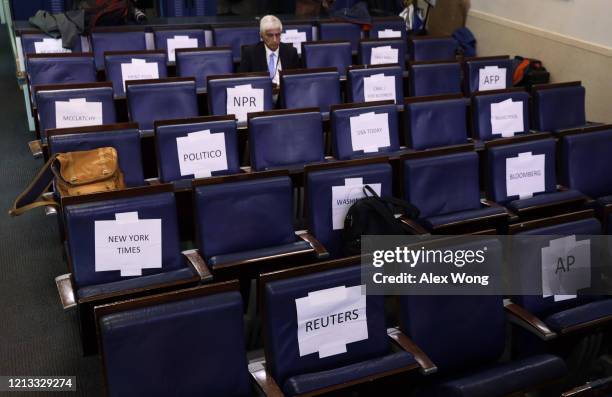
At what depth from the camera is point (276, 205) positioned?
2.63 metres

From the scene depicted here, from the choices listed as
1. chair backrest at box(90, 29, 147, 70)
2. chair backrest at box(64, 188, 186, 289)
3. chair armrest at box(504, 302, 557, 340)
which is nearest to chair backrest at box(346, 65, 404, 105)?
chair backrest at box(90, 29, 147, 70)

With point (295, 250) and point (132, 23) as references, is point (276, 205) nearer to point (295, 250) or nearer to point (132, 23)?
point (295, 250)

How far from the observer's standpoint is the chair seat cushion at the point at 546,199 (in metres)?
3.04

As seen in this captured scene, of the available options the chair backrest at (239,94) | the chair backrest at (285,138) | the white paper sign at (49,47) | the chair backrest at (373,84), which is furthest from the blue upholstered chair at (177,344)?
the white paper sign at (49,47)

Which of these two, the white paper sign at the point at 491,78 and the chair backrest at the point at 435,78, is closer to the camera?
the chair backrest at the point at 435,78

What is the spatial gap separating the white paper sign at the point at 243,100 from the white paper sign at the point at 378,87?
73 cm

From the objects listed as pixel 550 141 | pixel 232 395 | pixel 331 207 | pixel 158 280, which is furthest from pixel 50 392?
pixel 550 141

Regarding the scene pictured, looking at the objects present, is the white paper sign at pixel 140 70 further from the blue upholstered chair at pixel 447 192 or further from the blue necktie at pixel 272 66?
the blue upholstered chair at pixel 447 192

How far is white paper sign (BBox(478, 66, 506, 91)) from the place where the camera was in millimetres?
4602

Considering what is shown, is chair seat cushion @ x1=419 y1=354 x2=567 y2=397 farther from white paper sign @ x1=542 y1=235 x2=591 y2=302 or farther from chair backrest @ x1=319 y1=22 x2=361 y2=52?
chair backrest @ x1=319 y1=22 x2=361 y2=52

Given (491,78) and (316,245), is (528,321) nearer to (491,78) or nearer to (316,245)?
(316,245)

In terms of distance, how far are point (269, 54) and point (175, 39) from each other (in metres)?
1.00

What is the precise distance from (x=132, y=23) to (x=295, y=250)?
13.1ft

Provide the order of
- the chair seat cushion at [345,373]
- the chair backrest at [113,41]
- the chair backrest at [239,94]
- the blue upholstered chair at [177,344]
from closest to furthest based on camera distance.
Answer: the blue upholstered chair at [177,344], the chair seat cushion at [345,373], the chair backrest at [239,94], the chair backrest at [113,41]
